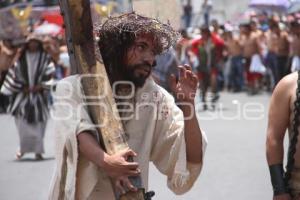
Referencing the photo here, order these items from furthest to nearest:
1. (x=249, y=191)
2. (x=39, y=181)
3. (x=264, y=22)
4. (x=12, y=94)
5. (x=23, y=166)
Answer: (x=264, y=22)
(x=12, y=94)
(x=23, y=166)
(x=39, y=181)
(x=249, y=191)

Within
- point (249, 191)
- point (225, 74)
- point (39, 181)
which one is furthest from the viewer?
point (225, 74)

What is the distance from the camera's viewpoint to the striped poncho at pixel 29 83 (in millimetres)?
11250

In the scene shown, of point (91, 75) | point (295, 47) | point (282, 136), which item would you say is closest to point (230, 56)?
point (295, 47)

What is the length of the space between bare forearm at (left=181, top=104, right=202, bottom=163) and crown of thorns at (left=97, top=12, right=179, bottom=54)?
0.31m

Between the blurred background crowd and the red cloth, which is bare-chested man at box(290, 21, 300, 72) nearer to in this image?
the blurred background crowd

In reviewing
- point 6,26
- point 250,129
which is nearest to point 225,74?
point 6,26

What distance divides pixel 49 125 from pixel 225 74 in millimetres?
8797

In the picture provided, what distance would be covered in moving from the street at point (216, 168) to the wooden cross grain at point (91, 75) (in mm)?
4076

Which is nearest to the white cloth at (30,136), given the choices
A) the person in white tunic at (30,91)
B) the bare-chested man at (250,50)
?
the person in white tunic at (30,91)

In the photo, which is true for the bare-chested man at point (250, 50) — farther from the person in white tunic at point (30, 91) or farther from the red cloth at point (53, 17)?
the person in white tunic at point (30, 91)

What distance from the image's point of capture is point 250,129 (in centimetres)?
1359

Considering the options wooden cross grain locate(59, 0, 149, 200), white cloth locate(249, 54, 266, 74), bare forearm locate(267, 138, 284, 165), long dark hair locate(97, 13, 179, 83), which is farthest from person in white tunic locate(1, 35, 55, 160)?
white cloth locate(249, 54, 266, 74)

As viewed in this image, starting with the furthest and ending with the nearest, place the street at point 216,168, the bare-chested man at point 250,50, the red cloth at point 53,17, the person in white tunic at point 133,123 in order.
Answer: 1. the red cloth at point 53,17
2. the bare-chested man at point 250,50
3. the street at point 216,168
4. the person in white tunic at point 133,123

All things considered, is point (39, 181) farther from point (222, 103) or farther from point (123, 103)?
point (222, 103)
